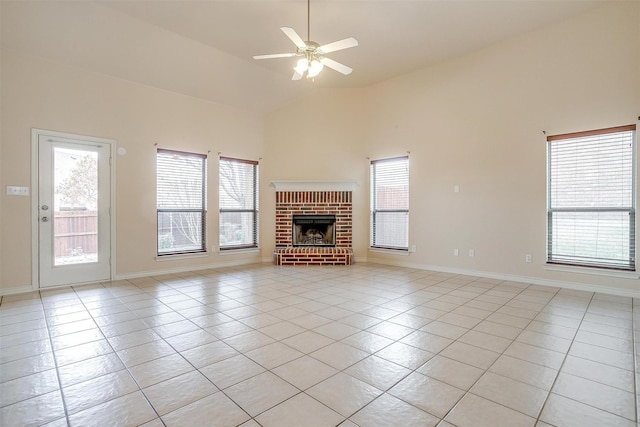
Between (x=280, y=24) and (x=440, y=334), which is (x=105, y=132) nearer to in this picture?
(x=280, y=24)

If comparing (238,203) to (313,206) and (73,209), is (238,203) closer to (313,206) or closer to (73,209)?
(313,206)

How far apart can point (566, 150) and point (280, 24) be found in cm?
426

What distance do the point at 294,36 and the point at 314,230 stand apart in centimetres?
417

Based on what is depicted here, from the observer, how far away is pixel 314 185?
6.52m

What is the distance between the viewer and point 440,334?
2.83 meters

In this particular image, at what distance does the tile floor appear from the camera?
176cm

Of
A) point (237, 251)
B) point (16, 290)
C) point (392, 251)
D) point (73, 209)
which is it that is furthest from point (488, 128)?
point (16, 290)

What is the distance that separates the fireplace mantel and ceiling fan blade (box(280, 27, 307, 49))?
10.9 ft

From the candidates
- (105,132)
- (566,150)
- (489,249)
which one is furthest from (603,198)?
(105,132)

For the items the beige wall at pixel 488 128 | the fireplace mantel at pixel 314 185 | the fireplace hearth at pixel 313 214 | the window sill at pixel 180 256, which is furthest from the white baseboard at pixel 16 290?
the beige wall at pixel 488 128

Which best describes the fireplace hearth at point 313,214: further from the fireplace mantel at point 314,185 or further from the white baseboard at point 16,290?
the white baseboard at point 16,290

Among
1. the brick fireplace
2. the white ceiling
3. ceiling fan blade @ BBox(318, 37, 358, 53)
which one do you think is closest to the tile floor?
the brick fireplace

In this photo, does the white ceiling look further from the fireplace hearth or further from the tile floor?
the tile floor

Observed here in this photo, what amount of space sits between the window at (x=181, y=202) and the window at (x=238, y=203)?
40cm
